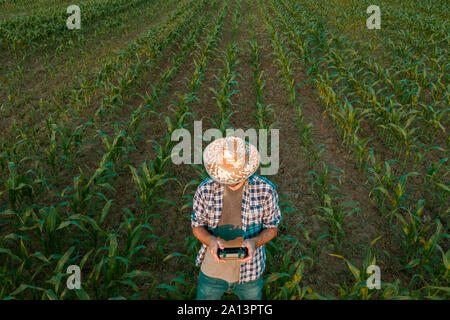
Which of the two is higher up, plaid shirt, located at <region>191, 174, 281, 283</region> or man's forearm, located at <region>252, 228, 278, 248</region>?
plaid shirt, located at <region>191, 174, 281, 283</region>

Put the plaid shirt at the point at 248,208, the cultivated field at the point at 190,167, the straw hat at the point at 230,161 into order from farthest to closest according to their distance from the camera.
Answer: the cultivated field at the point at 190,167 → the plaid shirt at the point at 248,208 → the straw hat at the point at 230,161

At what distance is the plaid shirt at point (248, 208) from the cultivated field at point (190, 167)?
0.54 meters

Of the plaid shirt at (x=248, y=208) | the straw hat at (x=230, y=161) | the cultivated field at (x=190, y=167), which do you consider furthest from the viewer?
the cultivated field at (x=190, y=167)

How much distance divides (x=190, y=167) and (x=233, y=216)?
8.90 ft

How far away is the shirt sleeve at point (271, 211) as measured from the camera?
1704 millimetres

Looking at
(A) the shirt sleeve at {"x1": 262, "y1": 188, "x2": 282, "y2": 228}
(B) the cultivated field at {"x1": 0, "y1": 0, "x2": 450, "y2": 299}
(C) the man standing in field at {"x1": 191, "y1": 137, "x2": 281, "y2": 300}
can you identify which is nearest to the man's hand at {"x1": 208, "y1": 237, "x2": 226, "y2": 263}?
(C) the man standing in field at {"x1": 191, "y1": 137, "x2": 281, "y2": 300}

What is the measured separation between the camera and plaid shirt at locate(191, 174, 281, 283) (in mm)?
1661

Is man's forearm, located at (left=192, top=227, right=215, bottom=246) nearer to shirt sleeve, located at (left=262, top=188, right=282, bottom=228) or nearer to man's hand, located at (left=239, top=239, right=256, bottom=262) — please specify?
man's hand, located at (left=239, top=239, right=256, bottom=262)

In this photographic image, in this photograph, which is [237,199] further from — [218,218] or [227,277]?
[227,277]

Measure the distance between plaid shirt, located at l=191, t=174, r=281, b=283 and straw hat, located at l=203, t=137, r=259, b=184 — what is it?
129 millimetres

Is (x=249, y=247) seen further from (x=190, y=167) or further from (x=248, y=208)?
(x=190, y=167)

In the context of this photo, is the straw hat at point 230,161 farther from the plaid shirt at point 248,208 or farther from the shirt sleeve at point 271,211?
the shirt sleeve at point 271,211

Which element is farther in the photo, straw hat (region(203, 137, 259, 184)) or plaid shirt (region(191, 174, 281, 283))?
plaid shirt (region(191, 174, 281, 283))

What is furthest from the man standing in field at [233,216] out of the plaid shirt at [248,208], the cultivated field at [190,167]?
the cultivated field at [190,167]
